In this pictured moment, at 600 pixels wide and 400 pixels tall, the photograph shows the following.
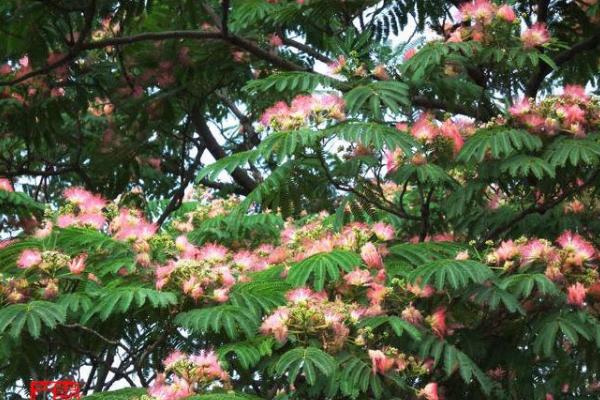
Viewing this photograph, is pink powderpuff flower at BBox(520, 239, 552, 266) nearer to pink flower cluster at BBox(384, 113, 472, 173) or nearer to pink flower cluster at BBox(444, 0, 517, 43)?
pink flower cluster at BBox(384, 113, 472, 173)

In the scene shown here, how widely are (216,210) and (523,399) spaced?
3.12 meters

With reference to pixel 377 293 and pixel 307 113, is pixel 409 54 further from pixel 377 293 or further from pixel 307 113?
pixel 377 293

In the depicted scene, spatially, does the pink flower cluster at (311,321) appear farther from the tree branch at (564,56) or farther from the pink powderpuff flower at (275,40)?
the pink powderpuff flower at (275,40)

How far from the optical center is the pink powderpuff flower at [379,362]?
4.34m

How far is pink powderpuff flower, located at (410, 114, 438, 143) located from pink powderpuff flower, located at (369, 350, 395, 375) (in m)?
1.28

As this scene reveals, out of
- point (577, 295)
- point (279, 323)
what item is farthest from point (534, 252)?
point (279, 323)

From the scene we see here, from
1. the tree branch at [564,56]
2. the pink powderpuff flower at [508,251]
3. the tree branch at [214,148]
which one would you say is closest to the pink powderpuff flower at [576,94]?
the pink powderpuff flower at [508,251]

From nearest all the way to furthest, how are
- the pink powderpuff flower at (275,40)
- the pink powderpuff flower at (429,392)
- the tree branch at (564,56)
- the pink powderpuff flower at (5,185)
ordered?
the pink powderpuff flower at (429,392)
the tree branch at (564,56)
the pink powderpuff flower at (5,185)
the pink powderpuff flower at (275,40)

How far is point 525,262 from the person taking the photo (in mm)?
4816

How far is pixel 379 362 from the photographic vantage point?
14.3 feet

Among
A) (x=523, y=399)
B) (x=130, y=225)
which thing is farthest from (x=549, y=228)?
(x=130, y=225)

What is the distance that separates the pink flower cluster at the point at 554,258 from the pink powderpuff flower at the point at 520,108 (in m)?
0.69

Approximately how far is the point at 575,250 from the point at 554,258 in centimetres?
10

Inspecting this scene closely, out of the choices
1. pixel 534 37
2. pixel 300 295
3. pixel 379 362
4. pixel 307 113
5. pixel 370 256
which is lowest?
pixel 379 362
